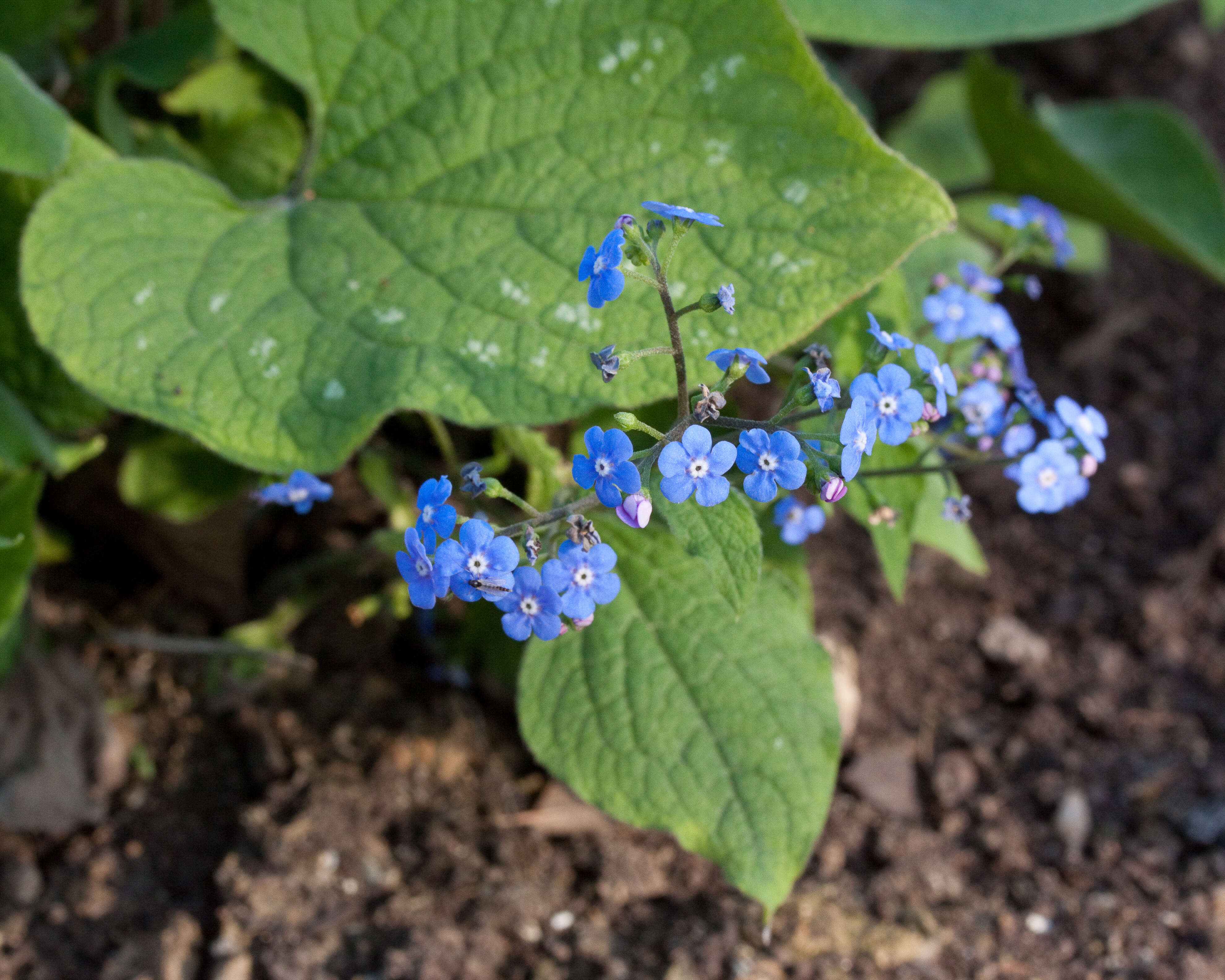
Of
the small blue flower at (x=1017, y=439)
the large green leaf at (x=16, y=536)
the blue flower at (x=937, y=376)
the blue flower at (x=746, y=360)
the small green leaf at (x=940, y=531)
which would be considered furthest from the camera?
the small green leaf at (x=940, y=531)

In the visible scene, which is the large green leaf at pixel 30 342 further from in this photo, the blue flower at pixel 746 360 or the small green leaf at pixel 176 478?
the blue flower at pixel 746 360

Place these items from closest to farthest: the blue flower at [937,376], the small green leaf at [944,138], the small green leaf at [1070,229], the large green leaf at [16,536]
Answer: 1. the blue flower at [937,376]
2. the large green leaf at [16,536]
3. the small green leaf at [1070,229]
4. the small green leaf at [944,138]

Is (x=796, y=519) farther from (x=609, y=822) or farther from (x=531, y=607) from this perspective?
(x=609, y=822)

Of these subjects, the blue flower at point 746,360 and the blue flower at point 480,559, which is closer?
the blue flower at point 480,559

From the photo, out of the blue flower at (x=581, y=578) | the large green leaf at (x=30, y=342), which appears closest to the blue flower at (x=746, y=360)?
the blue flower at (x=581, y=578)

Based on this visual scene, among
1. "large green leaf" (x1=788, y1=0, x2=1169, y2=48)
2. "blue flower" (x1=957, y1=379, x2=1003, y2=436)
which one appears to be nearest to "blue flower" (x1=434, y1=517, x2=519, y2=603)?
"blue flower" (x1=957, y1=379, x2=1003, y2=436)

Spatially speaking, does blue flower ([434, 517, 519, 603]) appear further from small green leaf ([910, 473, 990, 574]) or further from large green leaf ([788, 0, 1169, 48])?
large green leaf ([788, 0, 1169, 48])
